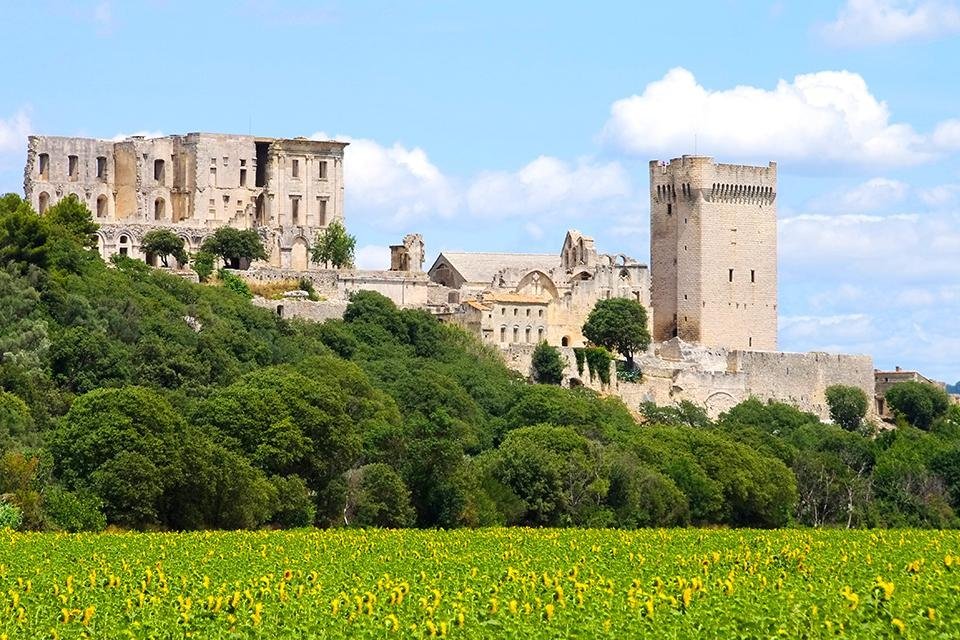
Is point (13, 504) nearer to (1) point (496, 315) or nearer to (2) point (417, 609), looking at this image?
(2) point (417, 609)

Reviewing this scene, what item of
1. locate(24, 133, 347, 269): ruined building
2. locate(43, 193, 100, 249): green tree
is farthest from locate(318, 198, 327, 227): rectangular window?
locate(43, 193, 100, 249): green tree

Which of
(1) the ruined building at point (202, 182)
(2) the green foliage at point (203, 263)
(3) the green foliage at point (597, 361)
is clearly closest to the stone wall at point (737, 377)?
(3) the green foliage at point (597, 361)

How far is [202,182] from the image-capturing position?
10512 cm

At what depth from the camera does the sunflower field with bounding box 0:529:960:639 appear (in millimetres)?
30938

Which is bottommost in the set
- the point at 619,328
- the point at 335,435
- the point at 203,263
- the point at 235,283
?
the point at 335,435

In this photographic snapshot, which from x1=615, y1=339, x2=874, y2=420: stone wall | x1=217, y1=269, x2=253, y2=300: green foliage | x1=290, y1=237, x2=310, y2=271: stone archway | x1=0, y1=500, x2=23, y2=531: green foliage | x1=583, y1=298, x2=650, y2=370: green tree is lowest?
x1=0, y1=500, x2=23, y2=531: green foliage

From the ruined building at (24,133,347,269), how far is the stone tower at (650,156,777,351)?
16405 mm

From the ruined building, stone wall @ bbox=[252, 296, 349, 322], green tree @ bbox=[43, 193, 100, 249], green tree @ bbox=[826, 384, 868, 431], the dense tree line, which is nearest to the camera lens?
the dense tree line

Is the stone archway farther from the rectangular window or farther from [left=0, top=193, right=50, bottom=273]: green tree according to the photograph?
[left=0, top=193, right=50, bottom=273]: green tree

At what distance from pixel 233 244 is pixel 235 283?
155 inches

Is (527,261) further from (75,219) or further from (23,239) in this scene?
(23,239)

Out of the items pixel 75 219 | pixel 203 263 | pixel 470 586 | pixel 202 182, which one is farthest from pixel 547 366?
pixel 470 586

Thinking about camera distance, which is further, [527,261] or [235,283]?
[527,261]

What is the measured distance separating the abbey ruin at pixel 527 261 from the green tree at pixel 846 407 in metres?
0.89
